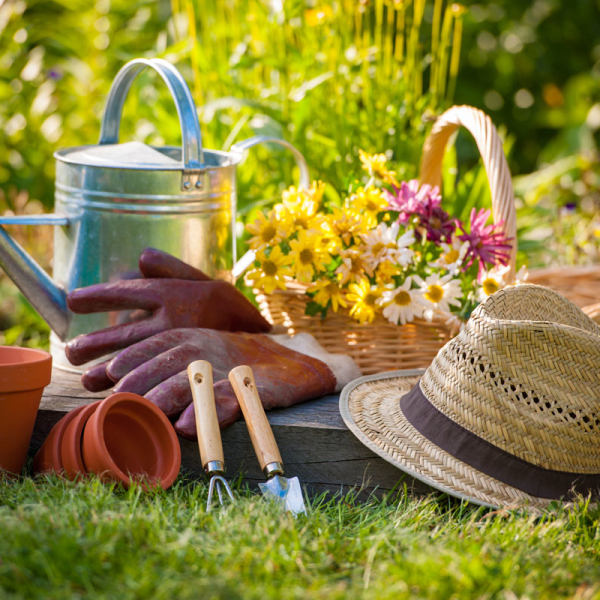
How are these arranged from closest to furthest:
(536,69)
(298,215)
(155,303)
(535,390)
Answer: (535,390) < (155,303) < (298,215) < (536,69)

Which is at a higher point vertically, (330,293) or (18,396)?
(330,293)

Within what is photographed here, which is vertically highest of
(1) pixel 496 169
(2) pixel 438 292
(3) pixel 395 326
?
(1) pixel 496 169

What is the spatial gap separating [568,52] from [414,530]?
455 centimetres

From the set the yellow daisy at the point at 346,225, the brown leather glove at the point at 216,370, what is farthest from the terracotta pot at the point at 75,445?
the yellow daisy at the point at 346,225

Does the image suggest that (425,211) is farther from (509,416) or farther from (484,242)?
(509,416)

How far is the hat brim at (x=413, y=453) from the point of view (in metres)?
1.33

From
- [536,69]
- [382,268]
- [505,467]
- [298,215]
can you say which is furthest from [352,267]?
[536,69]

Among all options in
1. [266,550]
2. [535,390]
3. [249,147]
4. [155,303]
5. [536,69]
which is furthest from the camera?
[536,69]

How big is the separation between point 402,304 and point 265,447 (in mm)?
538

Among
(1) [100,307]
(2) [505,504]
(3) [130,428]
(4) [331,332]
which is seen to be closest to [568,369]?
(2) [505,504]

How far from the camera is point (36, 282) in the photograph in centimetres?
177

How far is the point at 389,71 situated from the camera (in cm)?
273

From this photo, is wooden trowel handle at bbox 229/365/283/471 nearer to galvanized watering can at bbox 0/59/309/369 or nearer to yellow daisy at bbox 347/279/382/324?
yellow daisy at bbox 347/279/382/324

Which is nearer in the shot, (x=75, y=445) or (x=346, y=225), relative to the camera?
(x=75, y=445)
